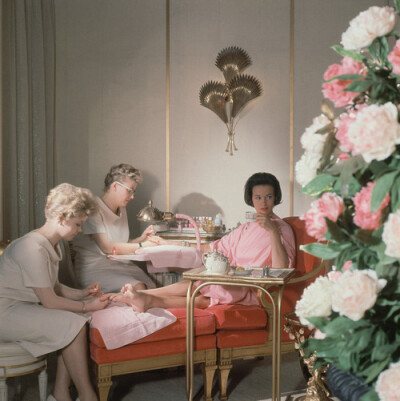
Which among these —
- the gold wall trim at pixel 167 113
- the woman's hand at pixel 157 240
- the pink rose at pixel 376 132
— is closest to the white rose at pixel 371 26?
the pink rose at pixel 376 132

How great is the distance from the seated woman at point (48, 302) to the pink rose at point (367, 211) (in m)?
2.08

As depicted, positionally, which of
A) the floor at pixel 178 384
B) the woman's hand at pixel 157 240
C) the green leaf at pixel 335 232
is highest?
the green leaf at pixel 335 232

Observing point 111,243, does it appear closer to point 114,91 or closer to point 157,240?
point 157,240

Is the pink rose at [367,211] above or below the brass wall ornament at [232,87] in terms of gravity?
below

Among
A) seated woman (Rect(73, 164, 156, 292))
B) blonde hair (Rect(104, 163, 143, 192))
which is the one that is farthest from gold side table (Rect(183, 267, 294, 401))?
blonde hair (Rect(104, 163, 143, 192))

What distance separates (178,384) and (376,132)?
9.36 feet

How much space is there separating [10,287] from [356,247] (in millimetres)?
2252

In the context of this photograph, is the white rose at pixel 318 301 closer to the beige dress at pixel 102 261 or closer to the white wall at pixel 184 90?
the beige dress at pixel 102 261

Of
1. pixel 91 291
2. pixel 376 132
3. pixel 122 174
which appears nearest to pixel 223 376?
pixel 91 291

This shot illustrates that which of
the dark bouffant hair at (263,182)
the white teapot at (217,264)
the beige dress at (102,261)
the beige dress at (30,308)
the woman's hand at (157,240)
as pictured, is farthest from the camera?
the woman's hand at (157,240)

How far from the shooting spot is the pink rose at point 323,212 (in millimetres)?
1249

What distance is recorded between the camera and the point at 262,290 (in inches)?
122

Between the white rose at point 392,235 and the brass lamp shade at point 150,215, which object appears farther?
the brass lamp shade at point 150,215

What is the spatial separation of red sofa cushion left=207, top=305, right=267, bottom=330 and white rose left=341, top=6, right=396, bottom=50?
229 cm
